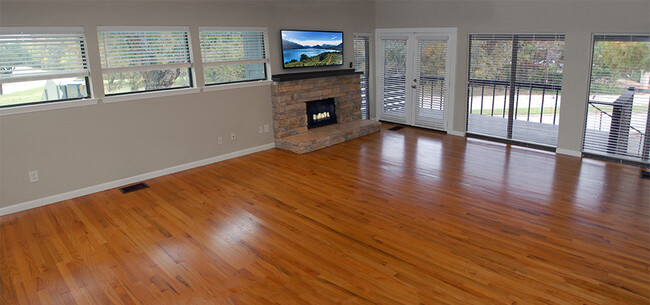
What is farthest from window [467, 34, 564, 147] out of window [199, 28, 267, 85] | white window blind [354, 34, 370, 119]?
window [199, 28, 267, 85]

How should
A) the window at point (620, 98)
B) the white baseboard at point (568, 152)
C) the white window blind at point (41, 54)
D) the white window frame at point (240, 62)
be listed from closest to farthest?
the white window blind at point (41, 54) < the window at point (620, 98) < the white window frame at point (240, 62) < the white baseboard at point (568, 152)

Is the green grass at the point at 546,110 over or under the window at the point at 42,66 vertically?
under

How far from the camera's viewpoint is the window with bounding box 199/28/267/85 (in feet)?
19.3

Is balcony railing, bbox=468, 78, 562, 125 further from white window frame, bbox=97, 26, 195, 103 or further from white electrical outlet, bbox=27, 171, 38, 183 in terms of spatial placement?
white electrical outlet, bbox=27, 171, 38, 183

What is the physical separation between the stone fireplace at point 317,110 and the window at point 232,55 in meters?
0.40

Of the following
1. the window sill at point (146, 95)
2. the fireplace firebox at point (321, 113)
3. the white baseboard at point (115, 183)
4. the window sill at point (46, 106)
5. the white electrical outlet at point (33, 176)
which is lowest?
the white baseboard at point (115, 183)

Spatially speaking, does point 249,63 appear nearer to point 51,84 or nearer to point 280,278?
point 51,84

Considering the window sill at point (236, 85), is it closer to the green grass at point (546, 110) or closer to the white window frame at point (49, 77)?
the white window frame at point (49, 77)

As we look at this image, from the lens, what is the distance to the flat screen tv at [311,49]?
21.9ft

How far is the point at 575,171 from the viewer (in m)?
5.40

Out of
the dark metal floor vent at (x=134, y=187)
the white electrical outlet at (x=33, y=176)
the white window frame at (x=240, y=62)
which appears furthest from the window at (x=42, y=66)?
the white window frame at (x=240, y=62)

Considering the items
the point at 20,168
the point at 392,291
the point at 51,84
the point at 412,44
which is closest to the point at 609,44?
the point at 412,44

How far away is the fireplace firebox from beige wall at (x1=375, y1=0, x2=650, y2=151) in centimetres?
217

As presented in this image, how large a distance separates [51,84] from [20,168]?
3.23 ft
